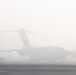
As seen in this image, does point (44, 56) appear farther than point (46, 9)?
Yes

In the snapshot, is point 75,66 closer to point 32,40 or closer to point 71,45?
point 71,45

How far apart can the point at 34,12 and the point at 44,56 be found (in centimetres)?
44

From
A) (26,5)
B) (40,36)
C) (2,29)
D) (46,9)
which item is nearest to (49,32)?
(40,36)

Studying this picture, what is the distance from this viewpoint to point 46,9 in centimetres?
155

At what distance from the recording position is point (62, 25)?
1.59 metres

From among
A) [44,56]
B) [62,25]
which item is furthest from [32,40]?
[62,25]

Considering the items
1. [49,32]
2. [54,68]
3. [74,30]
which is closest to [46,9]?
[49,32]

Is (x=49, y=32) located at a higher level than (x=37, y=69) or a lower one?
→ higher

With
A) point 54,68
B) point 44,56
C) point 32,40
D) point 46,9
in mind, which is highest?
point 46,9

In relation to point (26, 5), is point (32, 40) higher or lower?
lower

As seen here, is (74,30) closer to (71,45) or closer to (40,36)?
(71,45)

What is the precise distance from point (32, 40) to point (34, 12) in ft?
0.87

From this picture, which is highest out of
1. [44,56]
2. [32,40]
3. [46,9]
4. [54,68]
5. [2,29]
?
[46,9]

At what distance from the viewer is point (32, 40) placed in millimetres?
1636
